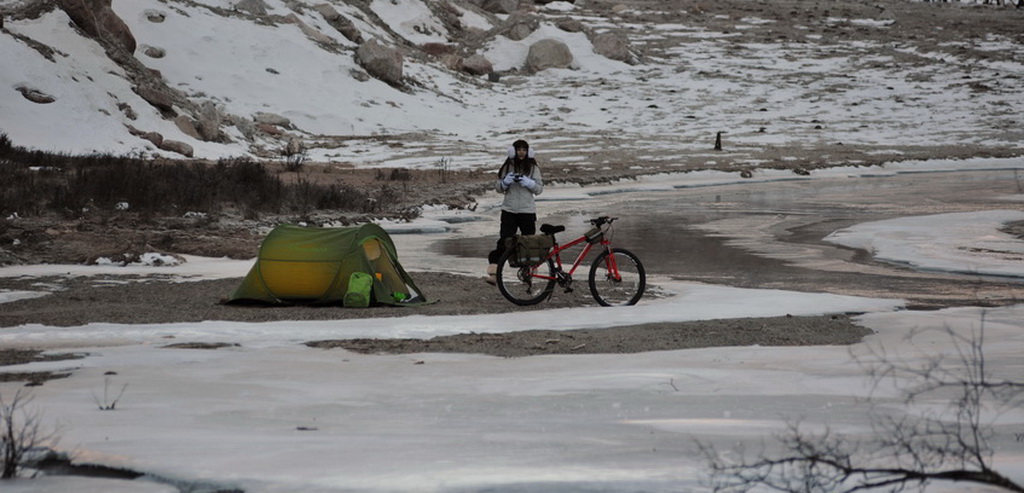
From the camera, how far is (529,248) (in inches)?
493

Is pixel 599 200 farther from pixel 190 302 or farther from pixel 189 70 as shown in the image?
pixel 189 70

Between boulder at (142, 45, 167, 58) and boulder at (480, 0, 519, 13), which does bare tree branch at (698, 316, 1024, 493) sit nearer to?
boulder at (142, 45, 167, 58)

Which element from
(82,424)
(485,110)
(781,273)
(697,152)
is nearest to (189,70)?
(485,110)

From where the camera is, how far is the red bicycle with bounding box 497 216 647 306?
40.7ft

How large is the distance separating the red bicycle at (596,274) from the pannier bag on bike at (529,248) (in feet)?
0.07

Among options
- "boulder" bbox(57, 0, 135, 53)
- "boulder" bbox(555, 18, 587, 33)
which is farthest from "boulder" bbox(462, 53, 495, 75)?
"boulder" bbox(57, 0, 135, 53)

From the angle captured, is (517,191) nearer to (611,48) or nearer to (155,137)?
(155,137)

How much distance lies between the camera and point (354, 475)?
5652mm

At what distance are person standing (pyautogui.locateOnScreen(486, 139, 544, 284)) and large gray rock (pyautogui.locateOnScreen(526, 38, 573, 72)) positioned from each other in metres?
49.6

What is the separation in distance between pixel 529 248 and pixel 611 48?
5343 cm

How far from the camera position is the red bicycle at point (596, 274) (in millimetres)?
12414

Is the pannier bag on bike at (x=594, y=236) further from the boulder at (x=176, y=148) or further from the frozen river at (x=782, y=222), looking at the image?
the boulder at (x=176, y=148)

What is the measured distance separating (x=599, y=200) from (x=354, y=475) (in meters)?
24.5

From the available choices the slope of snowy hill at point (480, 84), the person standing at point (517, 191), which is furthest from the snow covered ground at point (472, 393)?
the slope of snowy hill at point (480, 84)
